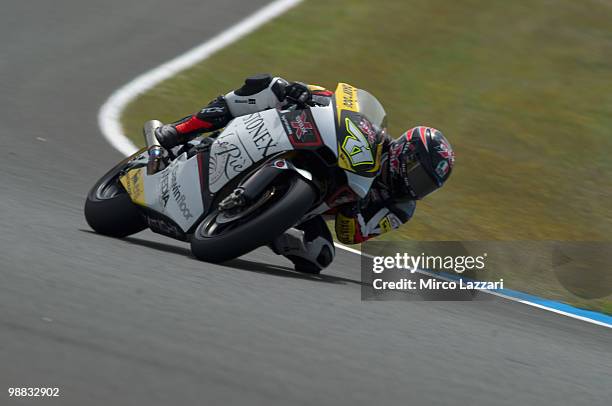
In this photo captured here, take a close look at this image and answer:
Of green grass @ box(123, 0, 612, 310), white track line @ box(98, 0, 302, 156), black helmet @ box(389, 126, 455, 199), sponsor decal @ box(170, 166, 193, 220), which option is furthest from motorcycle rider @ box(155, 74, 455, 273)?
white track line @ box(98, 0, 302, 156)

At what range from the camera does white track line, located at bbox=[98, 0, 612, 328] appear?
446 inches

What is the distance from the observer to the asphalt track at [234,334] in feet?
13.6

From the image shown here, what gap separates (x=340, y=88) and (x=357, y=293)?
1346mm

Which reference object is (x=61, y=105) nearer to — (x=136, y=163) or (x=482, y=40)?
(x=136, y=163)

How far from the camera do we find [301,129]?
265 inches

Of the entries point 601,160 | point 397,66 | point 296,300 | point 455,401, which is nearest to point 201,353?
point 455,401

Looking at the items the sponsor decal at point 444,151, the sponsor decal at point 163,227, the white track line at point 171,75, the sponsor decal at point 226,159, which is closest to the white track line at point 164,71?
the white track line at point 171,75

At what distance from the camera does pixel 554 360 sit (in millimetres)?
5918

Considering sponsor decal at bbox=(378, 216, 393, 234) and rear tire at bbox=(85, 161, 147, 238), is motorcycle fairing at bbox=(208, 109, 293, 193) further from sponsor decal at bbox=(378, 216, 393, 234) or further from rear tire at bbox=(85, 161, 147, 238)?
sponsor decal at bbox=(378, 216, 393, 234)

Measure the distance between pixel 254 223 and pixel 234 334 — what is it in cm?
152

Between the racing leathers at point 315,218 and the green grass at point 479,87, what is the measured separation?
242cm

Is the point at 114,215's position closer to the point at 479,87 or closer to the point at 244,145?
the point at 244,145

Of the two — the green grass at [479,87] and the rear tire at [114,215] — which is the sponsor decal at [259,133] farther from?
the green grass at [479,87]

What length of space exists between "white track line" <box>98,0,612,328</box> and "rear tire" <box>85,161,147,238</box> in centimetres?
211
